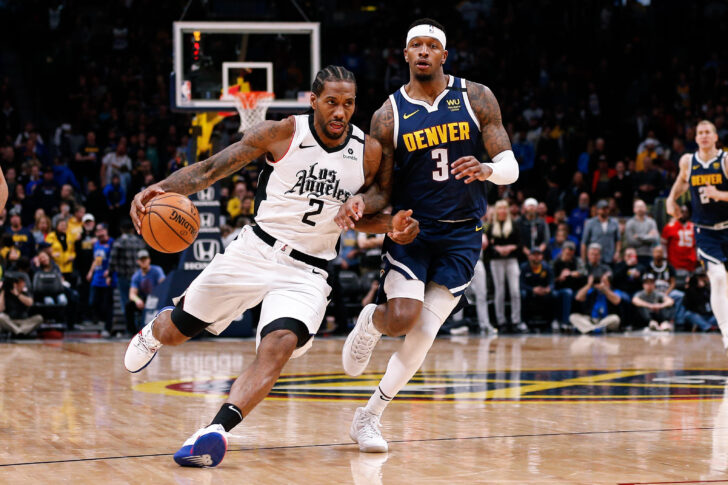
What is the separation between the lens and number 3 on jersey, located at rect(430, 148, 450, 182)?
19.4ft

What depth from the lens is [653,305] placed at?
51.6 ft

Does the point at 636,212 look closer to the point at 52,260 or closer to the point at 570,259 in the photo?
the point at 570,259

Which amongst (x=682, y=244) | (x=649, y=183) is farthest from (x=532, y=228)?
(x=649, y=183)

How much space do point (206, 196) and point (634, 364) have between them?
6.53 meters

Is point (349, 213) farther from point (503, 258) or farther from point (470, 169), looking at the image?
point (503, 258)

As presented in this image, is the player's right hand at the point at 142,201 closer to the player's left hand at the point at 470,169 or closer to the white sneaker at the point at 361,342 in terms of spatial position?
the white sneaker at the point at 361,342

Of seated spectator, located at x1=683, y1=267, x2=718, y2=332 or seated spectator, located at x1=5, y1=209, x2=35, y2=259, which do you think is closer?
seated spectator, located at x1=5, y1=209, x2=35, y2=259

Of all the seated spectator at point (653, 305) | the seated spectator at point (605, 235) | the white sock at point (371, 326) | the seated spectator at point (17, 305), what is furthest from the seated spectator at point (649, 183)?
the white sock at point (371, 326)

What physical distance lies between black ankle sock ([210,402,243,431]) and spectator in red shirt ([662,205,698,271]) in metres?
12.4

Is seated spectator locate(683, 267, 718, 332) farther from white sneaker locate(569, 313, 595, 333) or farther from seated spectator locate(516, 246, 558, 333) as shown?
seated spectator locate(516, 246, 558, 333)

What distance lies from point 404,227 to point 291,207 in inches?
25.5

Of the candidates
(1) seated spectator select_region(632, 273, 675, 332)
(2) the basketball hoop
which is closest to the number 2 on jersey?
(2) the basketball hoop

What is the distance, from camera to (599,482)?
461 cm

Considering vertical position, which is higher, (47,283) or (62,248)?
(62,248)
